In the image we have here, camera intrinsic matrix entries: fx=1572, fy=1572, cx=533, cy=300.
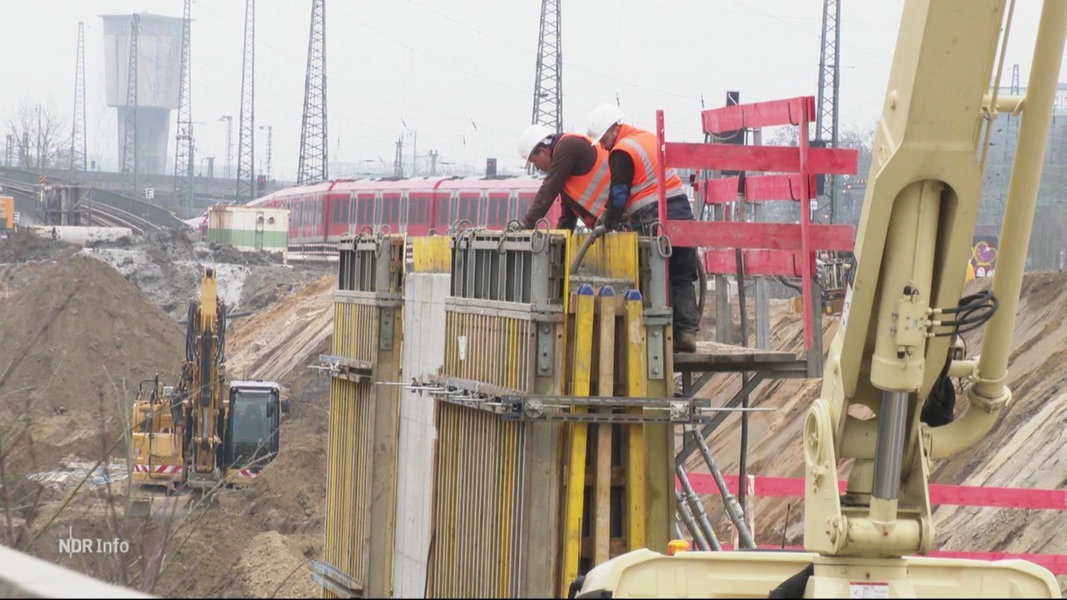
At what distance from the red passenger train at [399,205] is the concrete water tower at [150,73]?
10436cm

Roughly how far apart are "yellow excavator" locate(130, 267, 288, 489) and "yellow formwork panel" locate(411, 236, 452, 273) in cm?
1395

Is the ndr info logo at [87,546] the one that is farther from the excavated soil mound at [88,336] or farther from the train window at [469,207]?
the train window at [469,207]

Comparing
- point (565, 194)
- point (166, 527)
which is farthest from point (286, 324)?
point (166, 527)

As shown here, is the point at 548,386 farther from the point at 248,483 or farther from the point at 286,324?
the point at 286,324

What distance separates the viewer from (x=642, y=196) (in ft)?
35.2

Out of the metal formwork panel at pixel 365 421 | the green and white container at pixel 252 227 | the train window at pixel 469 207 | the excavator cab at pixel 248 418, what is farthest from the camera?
the green and white container at pixel 252 227

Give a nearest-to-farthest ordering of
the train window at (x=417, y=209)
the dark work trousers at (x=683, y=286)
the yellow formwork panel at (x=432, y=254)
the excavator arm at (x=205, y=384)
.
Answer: the dark work trousers at (x=683, y=286) < the yellow formwork panel at (x=432, y=254) < the excavator arm at (x=205, y=384) < the train window at (x=417, y=209)

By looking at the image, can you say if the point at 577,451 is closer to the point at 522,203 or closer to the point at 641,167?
the point at 641,167

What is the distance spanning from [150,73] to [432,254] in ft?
528

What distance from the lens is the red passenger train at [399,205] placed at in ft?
151

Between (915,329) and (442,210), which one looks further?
(442,210)

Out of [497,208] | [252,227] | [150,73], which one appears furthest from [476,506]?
[150,73]

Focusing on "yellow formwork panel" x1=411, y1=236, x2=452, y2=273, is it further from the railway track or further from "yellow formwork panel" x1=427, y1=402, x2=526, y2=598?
the railway track

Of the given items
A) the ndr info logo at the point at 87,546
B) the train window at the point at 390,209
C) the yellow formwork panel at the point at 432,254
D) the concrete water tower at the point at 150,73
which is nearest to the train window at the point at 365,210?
the train window at the point at 390,209
